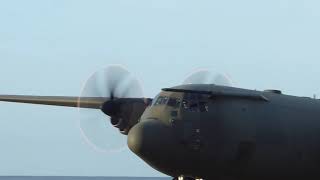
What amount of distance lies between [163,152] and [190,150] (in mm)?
910

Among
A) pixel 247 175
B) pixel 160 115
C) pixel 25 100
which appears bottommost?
pixel 25 100

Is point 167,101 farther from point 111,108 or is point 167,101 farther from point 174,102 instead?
point 111,108

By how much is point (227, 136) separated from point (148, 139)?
9.05 feet

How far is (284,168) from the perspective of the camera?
21219mm

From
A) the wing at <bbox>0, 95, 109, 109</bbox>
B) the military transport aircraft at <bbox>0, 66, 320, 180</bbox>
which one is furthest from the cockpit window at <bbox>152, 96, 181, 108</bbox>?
the wing at <bbox>0, 95, 109, 109</bbox>

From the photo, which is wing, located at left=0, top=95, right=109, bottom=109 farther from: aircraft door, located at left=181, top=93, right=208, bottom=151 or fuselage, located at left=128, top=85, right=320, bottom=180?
aircraft door, located at left=181, top=93, right=208, bottom=151

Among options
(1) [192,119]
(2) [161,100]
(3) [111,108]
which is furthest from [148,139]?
(3) [111,108]

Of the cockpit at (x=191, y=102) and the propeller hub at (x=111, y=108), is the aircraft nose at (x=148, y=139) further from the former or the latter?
the propeller hub at (x=111, y=108)

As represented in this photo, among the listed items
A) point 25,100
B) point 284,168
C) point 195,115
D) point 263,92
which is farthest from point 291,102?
point 25,100

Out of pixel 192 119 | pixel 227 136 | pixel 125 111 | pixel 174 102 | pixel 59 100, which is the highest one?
pixel 174 102

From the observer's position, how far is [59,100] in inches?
1230

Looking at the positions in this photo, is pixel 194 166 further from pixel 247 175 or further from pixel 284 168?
pixel 284 168

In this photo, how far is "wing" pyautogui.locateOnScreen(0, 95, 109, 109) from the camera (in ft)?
96.4

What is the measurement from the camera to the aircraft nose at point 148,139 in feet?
62.2
